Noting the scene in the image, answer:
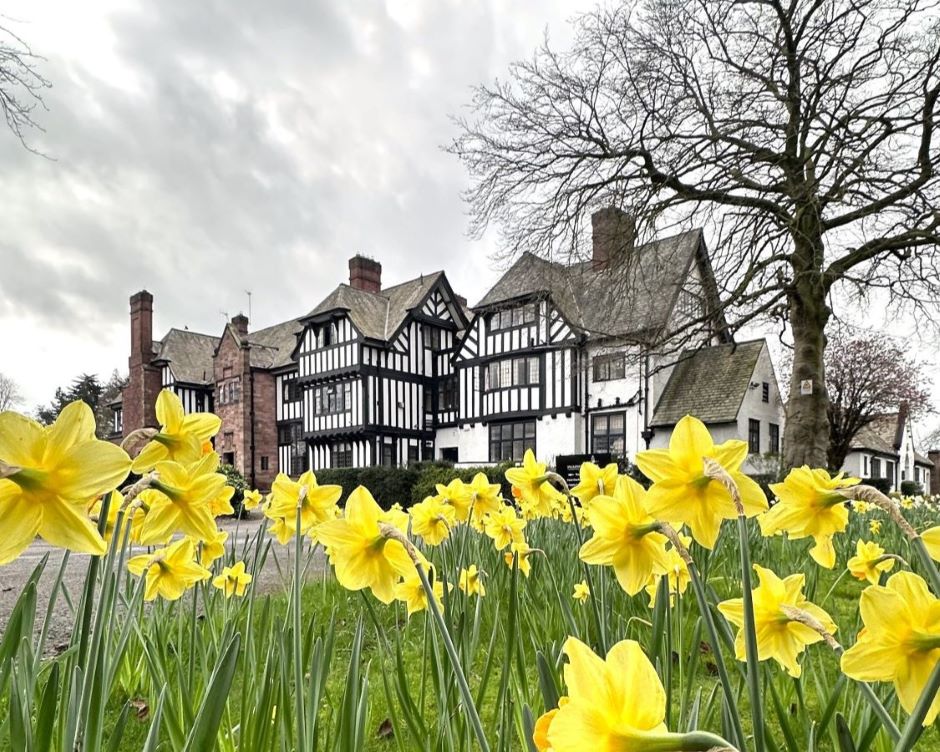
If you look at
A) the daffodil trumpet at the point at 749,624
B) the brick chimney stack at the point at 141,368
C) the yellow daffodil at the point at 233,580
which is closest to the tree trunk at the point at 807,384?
the yellow daffodil at the point at 233,580

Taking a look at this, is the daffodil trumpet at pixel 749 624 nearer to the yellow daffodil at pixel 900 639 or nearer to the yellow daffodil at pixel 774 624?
the yellow daffodil at pixel 900 639

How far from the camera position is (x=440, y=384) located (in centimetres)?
2417

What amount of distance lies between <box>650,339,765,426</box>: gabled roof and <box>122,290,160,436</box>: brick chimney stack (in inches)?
988

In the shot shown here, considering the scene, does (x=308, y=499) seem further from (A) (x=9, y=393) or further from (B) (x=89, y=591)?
(A) (x=9, y=393)

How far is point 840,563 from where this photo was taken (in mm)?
4414

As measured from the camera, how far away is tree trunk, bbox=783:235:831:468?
389 inches

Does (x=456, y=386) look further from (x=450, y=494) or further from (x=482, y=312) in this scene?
(x=450, y=494)

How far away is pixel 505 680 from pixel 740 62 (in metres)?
11.2

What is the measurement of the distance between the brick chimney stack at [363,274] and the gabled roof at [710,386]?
1453 centimetres

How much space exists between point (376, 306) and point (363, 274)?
10.6ft

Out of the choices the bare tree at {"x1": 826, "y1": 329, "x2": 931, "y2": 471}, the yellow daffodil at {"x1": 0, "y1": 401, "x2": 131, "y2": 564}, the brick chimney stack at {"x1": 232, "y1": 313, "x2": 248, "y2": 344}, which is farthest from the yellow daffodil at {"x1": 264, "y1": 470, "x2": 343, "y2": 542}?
the brick chimney stack at {"x1": 232, "y1": 313, "x2": 248, "y2": 344}

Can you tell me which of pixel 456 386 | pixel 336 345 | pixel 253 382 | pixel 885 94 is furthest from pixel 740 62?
pixel 253 382

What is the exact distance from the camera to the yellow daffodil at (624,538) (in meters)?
0.86

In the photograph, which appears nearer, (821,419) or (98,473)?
(98,473)
